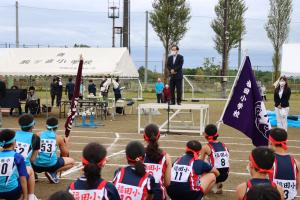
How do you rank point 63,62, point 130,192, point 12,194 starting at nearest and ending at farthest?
point 130,192
point 12,194
point 63,62

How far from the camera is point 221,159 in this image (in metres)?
7.76

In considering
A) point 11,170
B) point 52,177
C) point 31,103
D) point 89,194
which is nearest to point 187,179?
point 89,194

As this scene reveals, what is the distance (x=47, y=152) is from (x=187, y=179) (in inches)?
124

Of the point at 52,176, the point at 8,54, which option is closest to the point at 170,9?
the point at 8,54

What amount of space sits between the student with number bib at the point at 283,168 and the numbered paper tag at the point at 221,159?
2045 millimetres

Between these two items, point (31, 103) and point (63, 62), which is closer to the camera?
point (63, 62)

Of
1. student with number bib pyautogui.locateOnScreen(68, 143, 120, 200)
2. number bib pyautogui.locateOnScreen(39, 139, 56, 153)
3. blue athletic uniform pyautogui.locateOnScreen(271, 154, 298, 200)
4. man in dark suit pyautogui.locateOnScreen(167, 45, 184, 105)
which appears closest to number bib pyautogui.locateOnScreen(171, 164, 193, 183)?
blue athletic uniform pyautogui.locateOnScreen(271, 154, 298, 200)

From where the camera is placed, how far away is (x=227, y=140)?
15211 millimetres

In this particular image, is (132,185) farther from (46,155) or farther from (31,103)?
(31,103)

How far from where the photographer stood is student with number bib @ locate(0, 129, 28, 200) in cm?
615

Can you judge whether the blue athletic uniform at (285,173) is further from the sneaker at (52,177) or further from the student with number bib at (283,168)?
the sneaker at (52,177)

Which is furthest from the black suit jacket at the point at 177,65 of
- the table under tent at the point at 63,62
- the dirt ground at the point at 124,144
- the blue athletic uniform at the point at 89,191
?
the blue athletic uniform at the point at 89,191

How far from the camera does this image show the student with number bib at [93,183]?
438cm

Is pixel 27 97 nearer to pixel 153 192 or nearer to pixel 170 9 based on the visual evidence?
pixel 153 192
